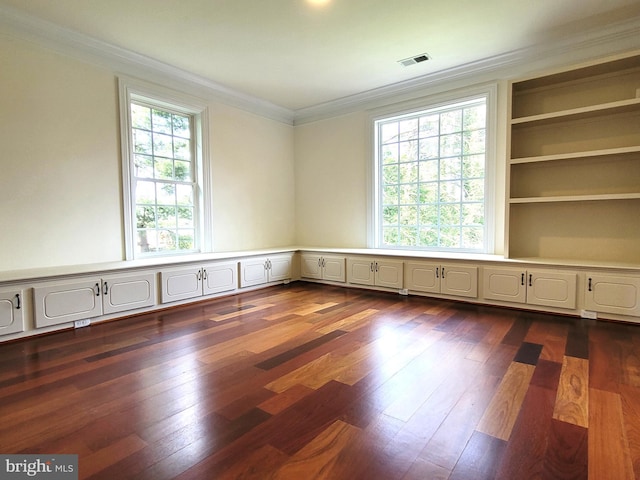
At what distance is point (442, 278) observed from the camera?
4270 mm

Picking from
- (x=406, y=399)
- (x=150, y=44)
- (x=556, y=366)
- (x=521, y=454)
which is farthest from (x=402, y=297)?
(x=150, y=44)

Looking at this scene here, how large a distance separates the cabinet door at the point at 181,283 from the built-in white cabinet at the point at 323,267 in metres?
1.85

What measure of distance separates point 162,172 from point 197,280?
5.00 feet

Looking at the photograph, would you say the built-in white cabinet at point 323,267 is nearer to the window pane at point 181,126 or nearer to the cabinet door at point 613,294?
the window pane at point 181,126

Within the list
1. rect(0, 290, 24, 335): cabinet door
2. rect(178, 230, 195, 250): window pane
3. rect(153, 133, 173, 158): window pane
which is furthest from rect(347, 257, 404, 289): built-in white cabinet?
rect(0, 290, 24, 335): cabinet door

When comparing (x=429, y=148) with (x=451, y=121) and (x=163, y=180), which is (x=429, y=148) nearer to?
(x=451, y=121)

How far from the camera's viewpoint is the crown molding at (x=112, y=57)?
3256 millimetres

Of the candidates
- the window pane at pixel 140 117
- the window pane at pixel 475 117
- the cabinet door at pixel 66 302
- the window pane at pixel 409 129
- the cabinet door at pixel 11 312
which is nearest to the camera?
the cabinet door at pixel 11 312

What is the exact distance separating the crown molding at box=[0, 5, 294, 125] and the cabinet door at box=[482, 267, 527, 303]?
164 inches

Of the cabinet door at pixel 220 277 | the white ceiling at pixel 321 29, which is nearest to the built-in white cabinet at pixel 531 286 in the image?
the white ceiling at pixel 321 29

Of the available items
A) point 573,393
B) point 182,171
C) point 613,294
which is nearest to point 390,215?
point 613,294

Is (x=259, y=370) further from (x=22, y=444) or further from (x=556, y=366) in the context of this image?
(x=556, y=366)

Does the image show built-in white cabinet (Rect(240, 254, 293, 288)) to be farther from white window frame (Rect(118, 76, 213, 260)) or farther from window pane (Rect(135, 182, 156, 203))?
window pane (Rect(135, 182, 156, 203))

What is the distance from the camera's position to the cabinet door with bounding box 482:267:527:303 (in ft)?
12.3
